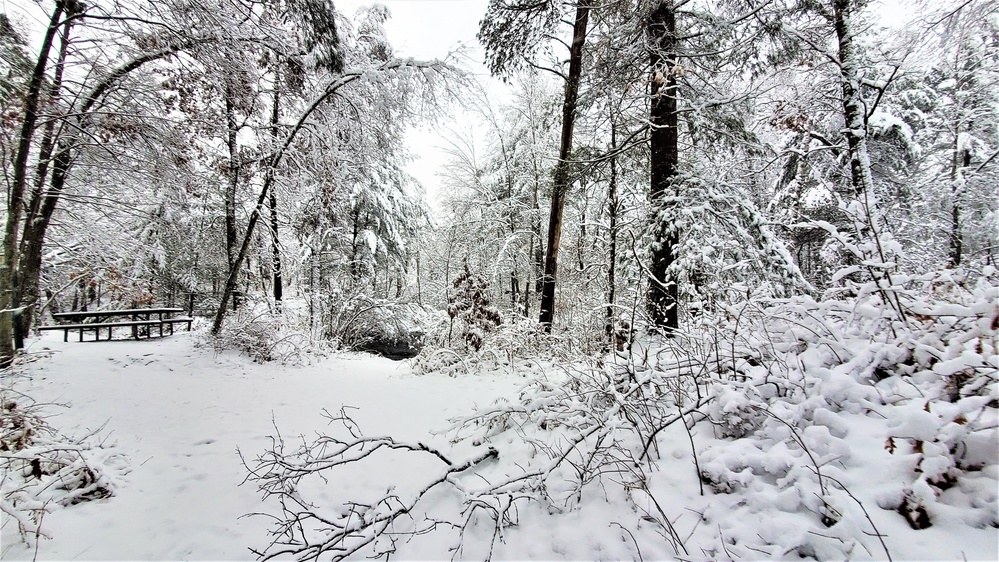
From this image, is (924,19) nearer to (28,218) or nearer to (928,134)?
(928,134)

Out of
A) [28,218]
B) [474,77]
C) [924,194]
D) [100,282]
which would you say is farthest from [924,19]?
[100,282]

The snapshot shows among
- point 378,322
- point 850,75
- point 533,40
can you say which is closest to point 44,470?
point 533,40

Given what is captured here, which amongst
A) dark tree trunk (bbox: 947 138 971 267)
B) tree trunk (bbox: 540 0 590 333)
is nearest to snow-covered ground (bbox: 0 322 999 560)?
tree trunk (bbox: 540 0 590 333)

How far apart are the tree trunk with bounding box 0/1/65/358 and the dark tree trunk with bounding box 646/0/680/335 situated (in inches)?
281

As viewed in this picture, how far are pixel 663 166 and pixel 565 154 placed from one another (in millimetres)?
2186

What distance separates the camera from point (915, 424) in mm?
1353

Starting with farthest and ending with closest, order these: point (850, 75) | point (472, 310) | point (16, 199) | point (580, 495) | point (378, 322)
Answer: point (378, 322)
point (472, 310)
point (850, 75)
point (16, 199)
point (580, 495)

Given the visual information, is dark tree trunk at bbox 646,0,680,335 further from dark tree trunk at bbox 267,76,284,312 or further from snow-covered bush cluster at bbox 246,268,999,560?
dark tree trunk at bbox 267,76,284,312

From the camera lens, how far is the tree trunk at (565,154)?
639cm

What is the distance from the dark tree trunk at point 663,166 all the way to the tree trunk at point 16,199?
715cm

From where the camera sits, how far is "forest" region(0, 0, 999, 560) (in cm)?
160

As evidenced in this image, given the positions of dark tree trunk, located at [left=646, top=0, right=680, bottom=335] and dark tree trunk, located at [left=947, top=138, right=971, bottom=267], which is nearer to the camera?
dark tree trunk, located at [left=646, top=0, right=680, bottom=335]

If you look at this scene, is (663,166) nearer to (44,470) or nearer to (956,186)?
(44,470)

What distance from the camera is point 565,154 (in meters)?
6.92
